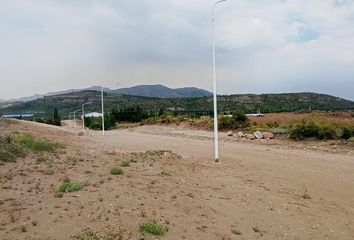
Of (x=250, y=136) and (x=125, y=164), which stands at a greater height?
(x=125, y=164)

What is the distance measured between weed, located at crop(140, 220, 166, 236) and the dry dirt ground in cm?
10

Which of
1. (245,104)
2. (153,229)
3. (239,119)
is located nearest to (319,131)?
(239,119)

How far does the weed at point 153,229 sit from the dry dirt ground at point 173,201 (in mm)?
102

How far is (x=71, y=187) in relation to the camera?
9875mm

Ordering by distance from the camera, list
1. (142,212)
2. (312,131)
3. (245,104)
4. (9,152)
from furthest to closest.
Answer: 1. (245,104)
2. (312,131)
3. (9,152)
4. (142,212)

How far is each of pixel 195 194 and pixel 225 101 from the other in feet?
309

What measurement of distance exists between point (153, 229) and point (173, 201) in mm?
2250

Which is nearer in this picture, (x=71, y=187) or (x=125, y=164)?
(x=71, y=187)

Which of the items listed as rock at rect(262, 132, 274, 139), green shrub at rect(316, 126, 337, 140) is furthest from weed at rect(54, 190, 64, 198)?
rock at rect(262, 132, 274, 139)

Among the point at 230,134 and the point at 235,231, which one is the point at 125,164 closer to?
the point at 235,231

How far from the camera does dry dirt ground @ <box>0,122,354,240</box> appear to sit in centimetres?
776

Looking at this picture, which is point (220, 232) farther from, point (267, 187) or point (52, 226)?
point (267, 187)

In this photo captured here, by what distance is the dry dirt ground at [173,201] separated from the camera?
7762 mm

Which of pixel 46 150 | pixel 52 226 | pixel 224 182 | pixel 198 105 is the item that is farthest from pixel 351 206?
pixel 198 105
